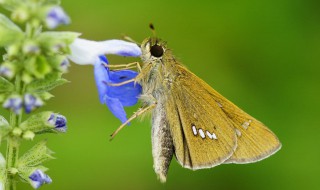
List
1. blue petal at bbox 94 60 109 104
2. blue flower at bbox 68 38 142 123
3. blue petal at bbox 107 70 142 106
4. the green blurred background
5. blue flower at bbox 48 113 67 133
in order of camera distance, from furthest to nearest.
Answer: the green blurred background → blue petal at bbox 107 70 142 106 → blue flower at bbox 68 38 142 123 → blue petal at bbox 94 60 109 104 → blue flower at bbox 48 113 67 133

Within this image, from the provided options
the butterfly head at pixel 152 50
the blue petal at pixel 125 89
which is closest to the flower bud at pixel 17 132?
the blue petal at pixel 125 89

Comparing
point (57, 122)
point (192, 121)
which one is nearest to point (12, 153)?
point (57, 122)

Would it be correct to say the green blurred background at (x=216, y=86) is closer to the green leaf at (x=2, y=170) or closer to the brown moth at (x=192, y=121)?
the brown moth at (x=192, y=121)

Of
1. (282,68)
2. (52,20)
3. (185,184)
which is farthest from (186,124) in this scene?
(282,68)

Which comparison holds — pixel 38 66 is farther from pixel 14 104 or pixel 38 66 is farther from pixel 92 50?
pixel 92 50

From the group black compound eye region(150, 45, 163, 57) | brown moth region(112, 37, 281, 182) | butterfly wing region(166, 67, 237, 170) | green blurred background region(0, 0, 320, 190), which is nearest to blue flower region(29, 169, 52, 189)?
brown moth region(112, 37, 281, 182)

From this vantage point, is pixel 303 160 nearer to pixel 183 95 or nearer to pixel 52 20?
pixel 183 95

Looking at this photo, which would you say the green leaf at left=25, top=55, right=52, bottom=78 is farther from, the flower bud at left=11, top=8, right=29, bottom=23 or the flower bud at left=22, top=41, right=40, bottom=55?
the flower bud at left=11, top=8, right=29, bottom=23
